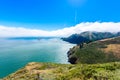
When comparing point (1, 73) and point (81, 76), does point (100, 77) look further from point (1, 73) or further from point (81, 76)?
point (1, 73)

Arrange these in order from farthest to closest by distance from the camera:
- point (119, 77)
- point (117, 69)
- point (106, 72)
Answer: point (117, 69) → point (106, 72) → point (119, 77)

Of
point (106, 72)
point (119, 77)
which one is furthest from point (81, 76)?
point (119, 77)

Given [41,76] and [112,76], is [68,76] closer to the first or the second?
[41,76]

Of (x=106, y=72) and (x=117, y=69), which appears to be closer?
(x=106, y=72)

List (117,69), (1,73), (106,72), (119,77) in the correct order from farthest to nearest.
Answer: (1,73) → (117,69) → (106,72) → (119,77)

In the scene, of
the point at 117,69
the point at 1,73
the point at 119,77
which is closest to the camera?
the point at 119,77

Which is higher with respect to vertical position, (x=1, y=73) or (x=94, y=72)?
(x=94, y=72)

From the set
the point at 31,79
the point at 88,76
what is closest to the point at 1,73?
the point at 31,79

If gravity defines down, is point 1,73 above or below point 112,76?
below

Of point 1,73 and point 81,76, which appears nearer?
point 81,76
